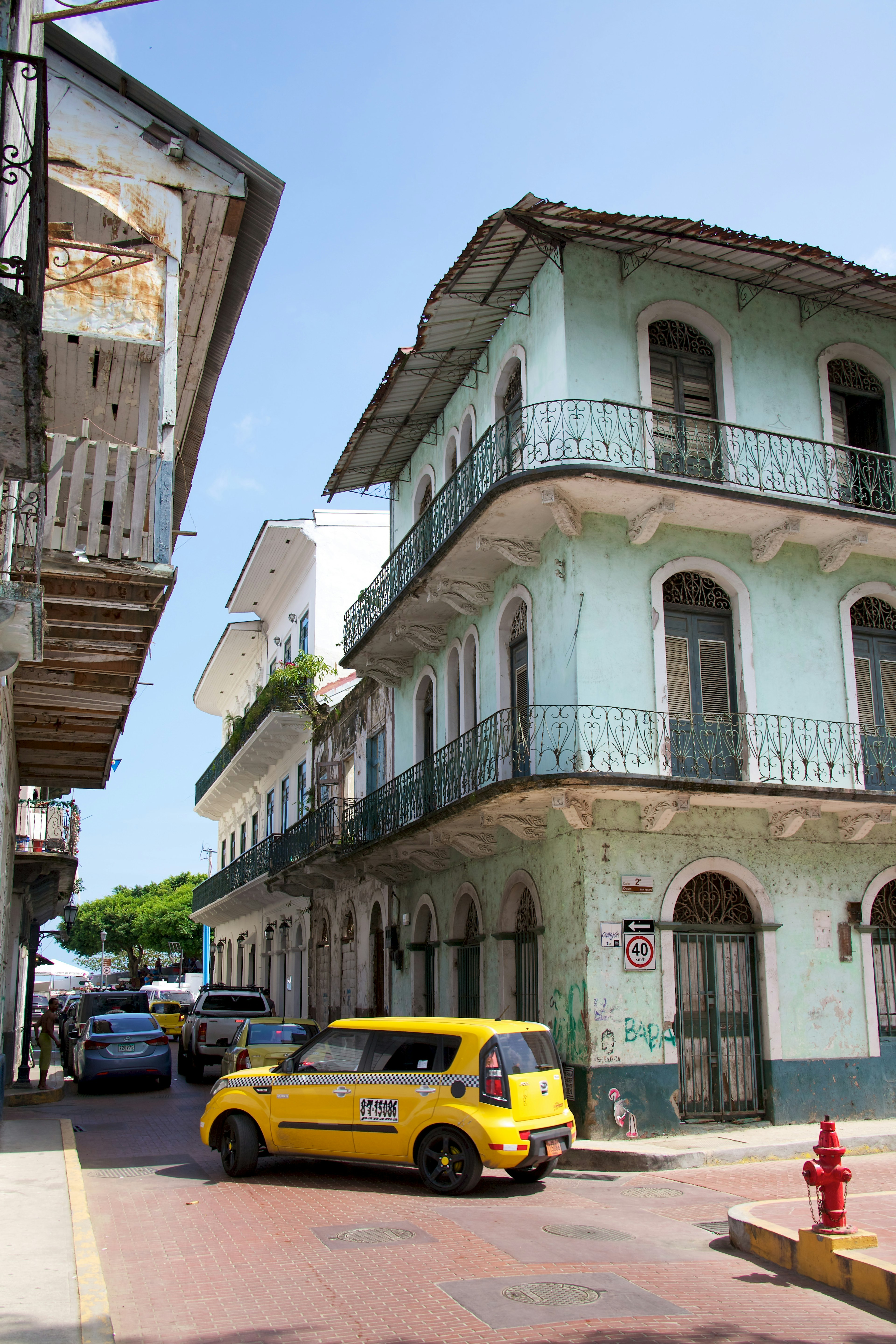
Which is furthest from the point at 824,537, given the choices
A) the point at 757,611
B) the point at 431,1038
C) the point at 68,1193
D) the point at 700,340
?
the point at 68,1193

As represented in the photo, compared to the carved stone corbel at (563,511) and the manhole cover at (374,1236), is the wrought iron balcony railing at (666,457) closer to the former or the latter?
the carved stone corbel at (563,511)

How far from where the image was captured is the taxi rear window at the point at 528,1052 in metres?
9.90

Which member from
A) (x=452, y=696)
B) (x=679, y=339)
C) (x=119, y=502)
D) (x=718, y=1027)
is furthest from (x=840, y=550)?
(x=119, y=502)

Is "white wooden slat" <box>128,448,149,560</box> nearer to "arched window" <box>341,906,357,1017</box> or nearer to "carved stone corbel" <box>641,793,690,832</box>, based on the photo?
"carved stone corbel" <box>641,793,690,832</box>

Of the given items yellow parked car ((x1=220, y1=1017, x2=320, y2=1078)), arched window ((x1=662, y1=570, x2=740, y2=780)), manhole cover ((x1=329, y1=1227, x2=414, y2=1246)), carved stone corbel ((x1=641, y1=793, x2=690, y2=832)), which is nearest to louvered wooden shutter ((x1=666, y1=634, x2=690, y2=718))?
arched window ((x1=662, y1=570, x2=740, y2=780))

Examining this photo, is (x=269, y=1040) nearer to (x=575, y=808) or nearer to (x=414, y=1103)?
(x=575, y=808)

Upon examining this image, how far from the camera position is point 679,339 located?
15594 mm

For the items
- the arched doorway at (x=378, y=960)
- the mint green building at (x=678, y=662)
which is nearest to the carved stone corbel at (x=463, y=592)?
the mint green building at (x=678, y=662)

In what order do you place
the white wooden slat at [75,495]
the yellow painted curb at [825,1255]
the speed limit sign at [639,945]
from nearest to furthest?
the yellow painted curb at [825,1255], the white wooden slat at [75,495], the speed limit sign at [639,945]

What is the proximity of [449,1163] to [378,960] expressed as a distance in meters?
12.9

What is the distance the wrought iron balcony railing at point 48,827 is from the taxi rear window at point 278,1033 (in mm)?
8657

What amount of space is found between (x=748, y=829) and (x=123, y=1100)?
11.7 m

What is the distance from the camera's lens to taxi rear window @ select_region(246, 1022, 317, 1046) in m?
15.5

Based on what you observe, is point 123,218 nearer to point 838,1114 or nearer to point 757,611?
point 757,611
